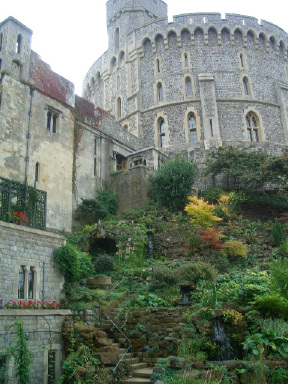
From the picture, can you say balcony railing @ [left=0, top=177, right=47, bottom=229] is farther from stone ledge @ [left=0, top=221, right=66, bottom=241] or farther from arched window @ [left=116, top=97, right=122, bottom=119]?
arched window @ [left=116, top=97, right=122, bottom=119]

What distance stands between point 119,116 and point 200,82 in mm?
8077

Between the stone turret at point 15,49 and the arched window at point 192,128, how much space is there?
1516cm

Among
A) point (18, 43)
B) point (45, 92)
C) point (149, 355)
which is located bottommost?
point (149, 355)

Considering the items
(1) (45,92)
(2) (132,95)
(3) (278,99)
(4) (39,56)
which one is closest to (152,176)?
(1) (45,92)

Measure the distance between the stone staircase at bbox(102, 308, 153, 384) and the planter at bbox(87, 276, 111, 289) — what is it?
102 inches

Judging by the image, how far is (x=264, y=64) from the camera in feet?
124

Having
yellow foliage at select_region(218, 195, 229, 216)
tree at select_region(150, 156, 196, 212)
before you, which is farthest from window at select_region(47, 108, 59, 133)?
yellow foliage at select_region(218, 195, 229, 216)

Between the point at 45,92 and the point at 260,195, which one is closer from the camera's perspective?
the point at 45,92

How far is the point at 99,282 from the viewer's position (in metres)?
16.8

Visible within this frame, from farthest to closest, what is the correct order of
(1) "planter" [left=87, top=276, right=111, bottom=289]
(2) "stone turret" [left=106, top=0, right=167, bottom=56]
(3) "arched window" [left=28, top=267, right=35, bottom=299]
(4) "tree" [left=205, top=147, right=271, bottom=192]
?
(2) "stone turret" [left=106, top=0, right=167, bottom=56]
(4) "tree" [left=205, top=147, right=271, bottom=192]
(1) "planter" [left=87, top=276, right=111, bottom=289]
(3) "arched window" [left=28, top=267, right=35, bottom=299]

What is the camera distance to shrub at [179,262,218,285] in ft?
49.8

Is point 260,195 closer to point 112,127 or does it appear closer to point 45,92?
point 112,127

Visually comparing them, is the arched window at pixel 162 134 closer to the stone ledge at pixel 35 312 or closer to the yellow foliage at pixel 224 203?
the yellow foliage at pixel 224 203

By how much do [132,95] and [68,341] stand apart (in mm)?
28433
